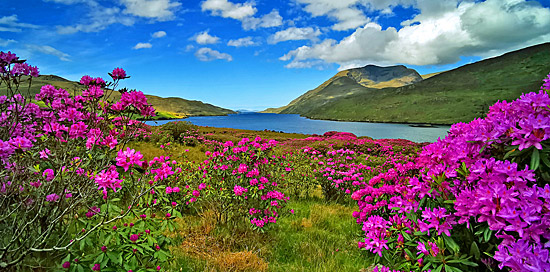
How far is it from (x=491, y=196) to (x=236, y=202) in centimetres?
378

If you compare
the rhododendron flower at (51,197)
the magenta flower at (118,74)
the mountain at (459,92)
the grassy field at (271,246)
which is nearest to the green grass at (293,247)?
the grassy field at (271,246)

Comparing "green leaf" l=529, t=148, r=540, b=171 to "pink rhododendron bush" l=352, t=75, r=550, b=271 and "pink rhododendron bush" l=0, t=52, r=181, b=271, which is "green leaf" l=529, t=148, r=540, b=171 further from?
"pink rhododendron bush" l=0, t=52, r=181, b=271

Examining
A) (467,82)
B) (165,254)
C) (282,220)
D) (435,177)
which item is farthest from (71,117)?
(467,82)

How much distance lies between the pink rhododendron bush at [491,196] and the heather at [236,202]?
0.01 metres

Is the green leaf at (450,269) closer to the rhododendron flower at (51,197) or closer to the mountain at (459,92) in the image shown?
the rhododendron flower at (51,197)

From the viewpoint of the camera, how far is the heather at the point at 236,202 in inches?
68.9

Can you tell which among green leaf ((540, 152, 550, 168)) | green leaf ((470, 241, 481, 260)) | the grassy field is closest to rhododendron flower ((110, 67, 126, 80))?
the grassy field

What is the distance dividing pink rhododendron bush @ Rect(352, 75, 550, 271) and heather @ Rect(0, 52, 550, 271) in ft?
0.03

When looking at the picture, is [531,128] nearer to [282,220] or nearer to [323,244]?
[323,244]

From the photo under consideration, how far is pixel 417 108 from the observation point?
132500 mm

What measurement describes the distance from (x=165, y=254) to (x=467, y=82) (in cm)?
18666

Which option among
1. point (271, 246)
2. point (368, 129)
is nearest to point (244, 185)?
point (271, 246)

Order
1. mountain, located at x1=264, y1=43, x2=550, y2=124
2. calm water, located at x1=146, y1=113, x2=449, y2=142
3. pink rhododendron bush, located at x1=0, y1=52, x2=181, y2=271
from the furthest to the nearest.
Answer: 1. mountain, located at x1=264, y1=43, x2=550, y2=124
2. calm water, located at x1=146, y1=113, x2=449, y2=142
3. pink rhododendron bush, located at x1=0, y1=52, x2=181, y2=271

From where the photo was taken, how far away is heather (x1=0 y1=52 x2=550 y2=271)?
1.75 m
